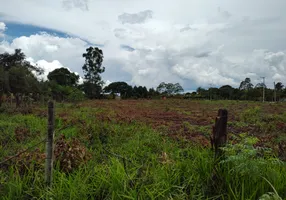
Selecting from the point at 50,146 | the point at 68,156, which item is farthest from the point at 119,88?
the point at 50,146

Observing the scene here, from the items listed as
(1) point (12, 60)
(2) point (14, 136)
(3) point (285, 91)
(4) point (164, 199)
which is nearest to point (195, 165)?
(4) point (164, 199)

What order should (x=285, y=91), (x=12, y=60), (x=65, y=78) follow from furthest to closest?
1. (x=285, y=91)
2. (x=65, y=78)
3. (x=12, y=60)

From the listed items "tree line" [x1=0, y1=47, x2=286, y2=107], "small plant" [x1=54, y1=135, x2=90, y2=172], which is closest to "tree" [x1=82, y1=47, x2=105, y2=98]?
"tree line" [x1=0, y1=47, x2=286, y2=107]

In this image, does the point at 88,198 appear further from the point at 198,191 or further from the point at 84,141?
the point at 84,141

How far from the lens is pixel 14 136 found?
561 cm

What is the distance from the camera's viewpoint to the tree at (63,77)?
48.8m

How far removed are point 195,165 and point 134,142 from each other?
98.2 inches

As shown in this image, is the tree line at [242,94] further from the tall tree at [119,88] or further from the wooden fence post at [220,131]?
the wooden fence post at [220,131]

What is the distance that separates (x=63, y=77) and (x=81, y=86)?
4.13m

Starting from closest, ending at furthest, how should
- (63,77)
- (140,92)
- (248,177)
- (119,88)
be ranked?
1. (248,177)
2. (63,77)
3. (140,92)
4. (119,88)

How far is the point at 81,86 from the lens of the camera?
165 ft

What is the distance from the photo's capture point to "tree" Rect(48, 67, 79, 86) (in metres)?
48.8

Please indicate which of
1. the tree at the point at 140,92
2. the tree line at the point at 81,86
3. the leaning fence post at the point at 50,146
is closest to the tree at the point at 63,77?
the tree line at the point at 81,86

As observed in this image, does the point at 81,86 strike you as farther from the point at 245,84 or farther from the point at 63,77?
the point at 245,84
